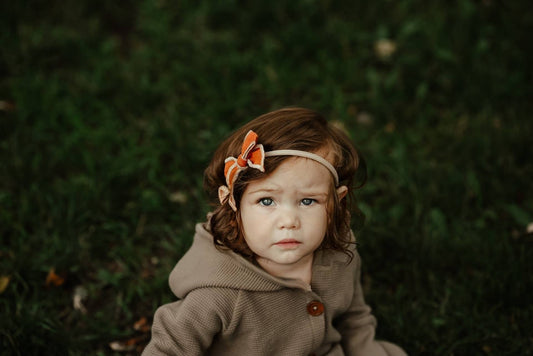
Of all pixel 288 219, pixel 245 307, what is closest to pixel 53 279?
pixel 245 307

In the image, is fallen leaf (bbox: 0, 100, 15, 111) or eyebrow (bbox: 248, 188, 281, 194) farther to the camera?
fallen leaf (bbox: 0, 100, 15, 111)

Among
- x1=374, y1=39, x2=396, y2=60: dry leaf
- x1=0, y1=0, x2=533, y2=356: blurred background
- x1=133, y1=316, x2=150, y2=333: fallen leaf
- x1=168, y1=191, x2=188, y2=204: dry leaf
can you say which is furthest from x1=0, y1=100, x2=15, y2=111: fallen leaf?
x1=374, y1=39, x2=396, y2=60: dry leaf

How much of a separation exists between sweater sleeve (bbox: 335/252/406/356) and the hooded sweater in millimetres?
126

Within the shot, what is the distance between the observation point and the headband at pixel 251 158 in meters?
1.65

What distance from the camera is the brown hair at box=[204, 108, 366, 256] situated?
5.65ft

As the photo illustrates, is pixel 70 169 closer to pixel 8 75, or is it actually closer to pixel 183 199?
pixel 183 199

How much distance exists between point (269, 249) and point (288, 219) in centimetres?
13

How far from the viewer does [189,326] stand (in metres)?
1.76

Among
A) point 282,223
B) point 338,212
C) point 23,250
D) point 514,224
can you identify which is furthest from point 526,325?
point 23,250

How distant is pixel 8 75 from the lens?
11.4 ft

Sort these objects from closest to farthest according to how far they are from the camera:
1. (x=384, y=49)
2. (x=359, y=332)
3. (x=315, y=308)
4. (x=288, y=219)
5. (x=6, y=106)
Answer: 1. (x=288, y=219)
2. (x=315, y=308)
3. (x=359, y=332)
4. (x=6, y=106)
5. (x=384, y=49)

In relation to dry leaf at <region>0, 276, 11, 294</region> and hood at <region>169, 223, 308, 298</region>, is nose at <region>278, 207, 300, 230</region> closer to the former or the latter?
hood at <region>169, 223, 308, 298</region>

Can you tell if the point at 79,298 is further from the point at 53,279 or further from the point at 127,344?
the point at 127,344

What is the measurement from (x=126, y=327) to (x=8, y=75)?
78.0 inches
